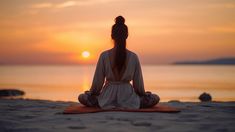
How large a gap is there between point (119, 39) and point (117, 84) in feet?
3.08

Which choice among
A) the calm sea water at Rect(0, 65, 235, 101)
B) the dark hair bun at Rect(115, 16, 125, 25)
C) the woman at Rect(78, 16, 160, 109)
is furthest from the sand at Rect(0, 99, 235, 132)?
the calm sea water at Rect(0, 65, 235, 101)

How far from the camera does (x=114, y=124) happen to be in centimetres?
639

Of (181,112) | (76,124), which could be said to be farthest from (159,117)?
(76,124)

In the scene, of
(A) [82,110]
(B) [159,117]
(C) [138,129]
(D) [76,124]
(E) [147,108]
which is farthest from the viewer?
(E) [147,108]

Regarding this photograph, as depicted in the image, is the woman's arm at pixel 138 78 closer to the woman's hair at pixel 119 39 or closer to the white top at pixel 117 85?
the white top at pixel 117 85

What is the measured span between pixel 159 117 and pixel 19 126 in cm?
237

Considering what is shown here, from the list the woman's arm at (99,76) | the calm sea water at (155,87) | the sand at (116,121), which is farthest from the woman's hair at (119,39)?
the calm sea water at (155,87)

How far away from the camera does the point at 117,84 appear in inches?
334

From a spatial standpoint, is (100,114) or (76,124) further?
(100,114)

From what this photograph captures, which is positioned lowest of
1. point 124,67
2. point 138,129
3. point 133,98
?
point 138,129

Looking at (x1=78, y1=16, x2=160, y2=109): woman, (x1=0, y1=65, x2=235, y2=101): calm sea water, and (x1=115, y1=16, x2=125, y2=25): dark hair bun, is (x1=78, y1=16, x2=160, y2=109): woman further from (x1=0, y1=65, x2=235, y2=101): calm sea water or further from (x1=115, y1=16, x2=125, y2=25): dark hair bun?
(x1=0, y1=65, x2=235, y2=101): calm sea water

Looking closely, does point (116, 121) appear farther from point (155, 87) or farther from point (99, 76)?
point (155, 87)

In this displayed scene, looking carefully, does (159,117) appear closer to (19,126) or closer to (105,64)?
(105,64)

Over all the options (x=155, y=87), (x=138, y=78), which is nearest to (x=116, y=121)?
(x=138, y=78)
